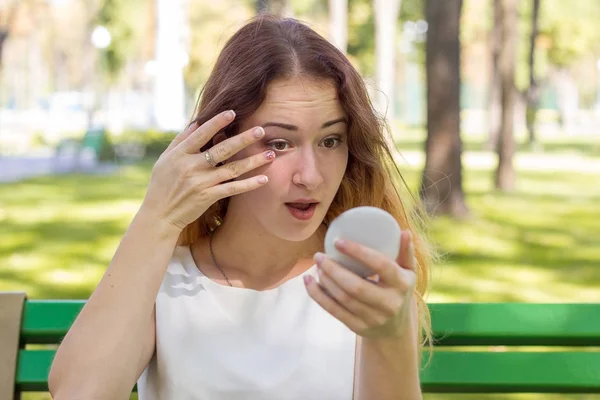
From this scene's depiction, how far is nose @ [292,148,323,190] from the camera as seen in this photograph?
6.29 feet

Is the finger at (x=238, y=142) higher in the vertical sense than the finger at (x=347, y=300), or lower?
higher

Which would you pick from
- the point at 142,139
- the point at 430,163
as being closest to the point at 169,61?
the point at 142,139

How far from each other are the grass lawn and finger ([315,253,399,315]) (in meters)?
2.52

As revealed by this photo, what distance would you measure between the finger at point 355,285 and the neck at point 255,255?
2.51ft

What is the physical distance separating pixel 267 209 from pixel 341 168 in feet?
0.62

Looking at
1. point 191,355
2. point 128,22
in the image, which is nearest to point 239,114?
point 191,355

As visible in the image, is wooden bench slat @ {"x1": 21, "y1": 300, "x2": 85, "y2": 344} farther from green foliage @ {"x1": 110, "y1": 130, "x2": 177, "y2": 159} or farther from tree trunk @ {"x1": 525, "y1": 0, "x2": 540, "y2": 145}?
tree trunk @ {"x1": 525, "y1": 0, "x2": 540, "y2": 145}

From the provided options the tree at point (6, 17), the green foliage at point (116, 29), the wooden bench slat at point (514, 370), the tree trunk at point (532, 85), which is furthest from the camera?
the green foliage at point (116, 29)

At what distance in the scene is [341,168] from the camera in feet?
6.70

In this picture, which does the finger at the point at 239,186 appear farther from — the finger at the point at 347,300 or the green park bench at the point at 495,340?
the green park bench at the point at 495,340

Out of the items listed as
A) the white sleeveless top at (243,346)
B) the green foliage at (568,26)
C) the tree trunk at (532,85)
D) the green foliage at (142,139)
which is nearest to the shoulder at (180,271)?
the white sleeveless top at (243,346)

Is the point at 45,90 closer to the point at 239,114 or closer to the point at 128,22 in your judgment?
the point at 128,22

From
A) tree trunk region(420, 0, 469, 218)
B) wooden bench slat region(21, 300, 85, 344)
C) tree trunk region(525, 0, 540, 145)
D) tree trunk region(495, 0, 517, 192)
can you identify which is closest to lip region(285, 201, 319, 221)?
wooden bench slat region(21, 300, 85, 344)

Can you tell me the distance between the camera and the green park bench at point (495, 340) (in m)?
2.48
